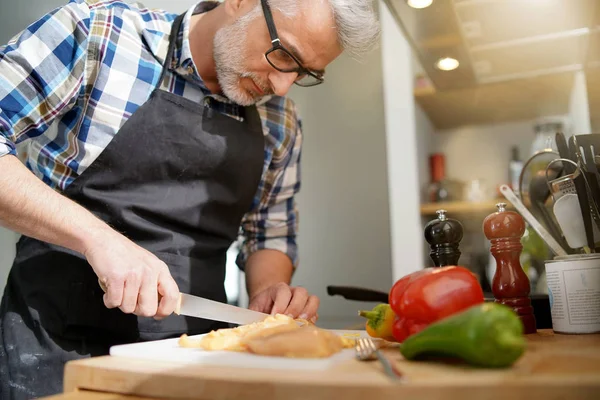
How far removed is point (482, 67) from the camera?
1.87 m

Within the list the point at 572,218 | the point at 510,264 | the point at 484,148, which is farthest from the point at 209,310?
the point at 484,148

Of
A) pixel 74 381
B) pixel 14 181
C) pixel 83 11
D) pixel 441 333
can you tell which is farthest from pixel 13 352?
pixel 441 333

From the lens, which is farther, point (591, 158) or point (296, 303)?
point (296, 303)

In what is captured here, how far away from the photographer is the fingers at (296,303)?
3.60ft

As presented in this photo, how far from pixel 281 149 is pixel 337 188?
41.2 inches

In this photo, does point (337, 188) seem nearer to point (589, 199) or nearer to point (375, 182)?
point (375, 182)

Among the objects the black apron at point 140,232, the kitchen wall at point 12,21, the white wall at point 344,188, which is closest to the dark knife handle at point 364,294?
the black apron at point 140,232

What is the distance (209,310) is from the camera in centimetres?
93

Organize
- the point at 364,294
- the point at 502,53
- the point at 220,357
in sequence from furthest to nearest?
1. the point at 502,53
2. the point at 364,294
3. the point at 220,357

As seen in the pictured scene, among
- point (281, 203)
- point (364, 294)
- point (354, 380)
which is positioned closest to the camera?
point (354, 380)

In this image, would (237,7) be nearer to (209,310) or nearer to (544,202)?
(209,310)

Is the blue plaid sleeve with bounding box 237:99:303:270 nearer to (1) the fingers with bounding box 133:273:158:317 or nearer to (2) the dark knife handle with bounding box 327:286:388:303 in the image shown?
(2) the dark knife handle with bounding box 327:286:388:303

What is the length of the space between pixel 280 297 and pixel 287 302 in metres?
0.02

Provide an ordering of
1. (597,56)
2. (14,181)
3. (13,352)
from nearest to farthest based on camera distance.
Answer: (14,181) → (13,352) → (597,56)
